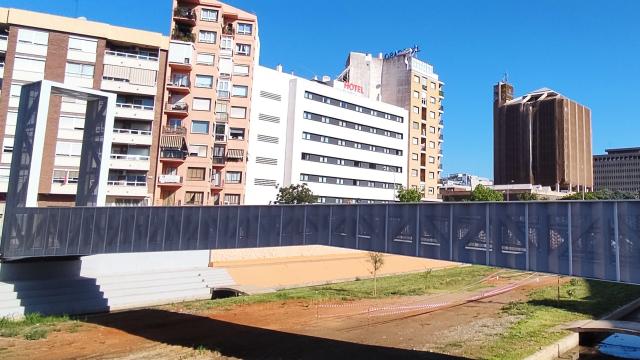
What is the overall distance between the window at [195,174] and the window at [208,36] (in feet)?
48.8

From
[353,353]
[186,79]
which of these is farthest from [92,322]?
[186,79]

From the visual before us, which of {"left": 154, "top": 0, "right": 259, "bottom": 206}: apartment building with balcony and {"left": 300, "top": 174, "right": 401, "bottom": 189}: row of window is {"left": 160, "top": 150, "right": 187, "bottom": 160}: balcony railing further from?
{"left": 300, "top": 174, "right": 401, "bottom": 189}: row of window

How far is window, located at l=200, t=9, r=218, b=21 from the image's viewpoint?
174 feet

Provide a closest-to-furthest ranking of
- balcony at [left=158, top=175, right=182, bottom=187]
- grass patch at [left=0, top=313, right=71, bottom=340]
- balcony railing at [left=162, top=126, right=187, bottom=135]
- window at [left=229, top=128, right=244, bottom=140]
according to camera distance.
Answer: grass patch at [left=0, top=313, right=71, bottom=340], balcony at [left=158, top=175, right=182, bottom=187], balcony railing at [left=162, top=126, right=187, bottom=135], window at [left=229, top=128, right=244, bottom=140]

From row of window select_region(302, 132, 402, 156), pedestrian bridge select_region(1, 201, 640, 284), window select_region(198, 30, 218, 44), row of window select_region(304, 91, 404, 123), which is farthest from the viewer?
row of window select_region(304, 91, 404, 123)

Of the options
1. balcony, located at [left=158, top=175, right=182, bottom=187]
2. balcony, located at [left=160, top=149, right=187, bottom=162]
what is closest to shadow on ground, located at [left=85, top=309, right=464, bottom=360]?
balcony, located at [left=158, top=175, right=182, bottom=187]

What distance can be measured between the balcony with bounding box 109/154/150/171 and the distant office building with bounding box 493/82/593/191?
416 ft

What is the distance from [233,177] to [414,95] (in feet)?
133

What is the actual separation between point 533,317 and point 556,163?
13048 cm

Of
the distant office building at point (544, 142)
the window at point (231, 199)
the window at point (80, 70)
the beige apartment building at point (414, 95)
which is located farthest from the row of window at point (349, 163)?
the distant office building at point (544, 142)

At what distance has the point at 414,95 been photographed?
81000mm

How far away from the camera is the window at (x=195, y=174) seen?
5012 centimetres

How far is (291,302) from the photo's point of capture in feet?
102

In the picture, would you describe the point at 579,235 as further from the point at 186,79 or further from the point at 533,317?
the point at 186,79
